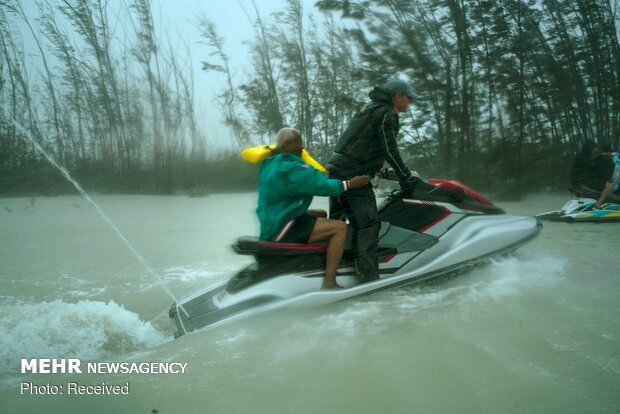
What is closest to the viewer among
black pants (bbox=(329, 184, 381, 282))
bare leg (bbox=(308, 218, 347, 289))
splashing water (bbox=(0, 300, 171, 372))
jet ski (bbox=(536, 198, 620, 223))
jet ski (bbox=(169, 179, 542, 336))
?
splashing water (bbox=(0, 300, 171, 372))

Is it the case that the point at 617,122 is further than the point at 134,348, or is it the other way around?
the point at 617,122

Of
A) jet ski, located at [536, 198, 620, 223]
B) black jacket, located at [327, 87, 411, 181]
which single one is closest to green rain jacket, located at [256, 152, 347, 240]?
black jacket, located at [327, 87, 411, 181]

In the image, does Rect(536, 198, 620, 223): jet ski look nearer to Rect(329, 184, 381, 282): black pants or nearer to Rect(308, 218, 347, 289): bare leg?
Rect(329, 184, 381, 282): black pants

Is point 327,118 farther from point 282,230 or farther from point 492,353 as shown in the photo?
point 492,353

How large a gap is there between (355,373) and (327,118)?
9.03 metres

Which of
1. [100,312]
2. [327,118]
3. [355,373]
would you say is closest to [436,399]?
[355,373]

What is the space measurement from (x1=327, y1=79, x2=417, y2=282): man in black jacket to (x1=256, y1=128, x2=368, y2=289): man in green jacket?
0.58 ft

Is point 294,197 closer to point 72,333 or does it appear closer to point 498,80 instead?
point 72,333

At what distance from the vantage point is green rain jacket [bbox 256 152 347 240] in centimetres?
251

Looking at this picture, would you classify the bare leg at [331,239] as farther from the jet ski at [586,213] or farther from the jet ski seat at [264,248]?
the jet ski at [586,213]

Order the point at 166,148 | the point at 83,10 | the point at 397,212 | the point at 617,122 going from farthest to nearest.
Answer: the point at 166,148
the point at 83,10
the point at 617,122
the point at 397,212

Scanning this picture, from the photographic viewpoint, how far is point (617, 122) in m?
7.96

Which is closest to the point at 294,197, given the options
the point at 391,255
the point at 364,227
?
the point at 364,227

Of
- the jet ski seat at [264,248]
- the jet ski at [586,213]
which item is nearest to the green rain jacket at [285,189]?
the jet ski seat at [264,248]
